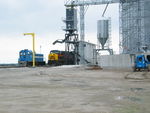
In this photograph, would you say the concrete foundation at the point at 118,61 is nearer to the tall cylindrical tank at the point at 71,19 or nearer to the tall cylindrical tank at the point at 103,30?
the tall cylindrical tank at the point at 103,30

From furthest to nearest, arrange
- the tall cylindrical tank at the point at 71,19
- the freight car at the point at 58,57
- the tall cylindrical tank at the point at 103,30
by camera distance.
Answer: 1. the tall cylindrical tank at the point at 71,19
2. the tall cylindrical tank at the point at 103,30
3. the freight car at the point at 58,57

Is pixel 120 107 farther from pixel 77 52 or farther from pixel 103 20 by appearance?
pixel 77 52

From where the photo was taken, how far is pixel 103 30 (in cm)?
5488

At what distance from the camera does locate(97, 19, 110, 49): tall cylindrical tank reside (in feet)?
179

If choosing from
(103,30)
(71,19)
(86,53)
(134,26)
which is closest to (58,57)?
(86,53)

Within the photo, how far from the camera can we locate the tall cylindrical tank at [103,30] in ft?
179

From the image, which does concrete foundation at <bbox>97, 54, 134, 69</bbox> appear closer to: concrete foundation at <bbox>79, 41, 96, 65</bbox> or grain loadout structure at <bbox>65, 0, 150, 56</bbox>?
grain loadout structure at <bbox>65, 0, 150, 56</bbox>

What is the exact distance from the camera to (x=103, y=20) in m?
55.2

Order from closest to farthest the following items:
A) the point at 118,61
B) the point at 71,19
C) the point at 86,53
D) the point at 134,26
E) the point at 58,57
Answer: the point at 118,61 → the point at 134,26 → the point at 58,57 → the point at 71,19 → the point at 86,53

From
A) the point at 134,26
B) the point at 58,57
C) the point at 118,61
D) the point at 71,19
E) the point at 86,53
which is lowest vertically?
the point at 118,61

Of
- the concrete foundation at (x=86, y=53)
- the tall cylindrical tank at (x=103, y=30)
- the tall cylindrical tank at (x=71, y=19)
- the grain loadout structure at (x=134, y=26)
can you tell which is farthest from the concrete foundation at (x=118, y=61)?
the tall cylindrical tank at (x=71, y=19)

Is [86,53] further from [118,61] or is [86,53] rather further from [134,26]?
[118,61]

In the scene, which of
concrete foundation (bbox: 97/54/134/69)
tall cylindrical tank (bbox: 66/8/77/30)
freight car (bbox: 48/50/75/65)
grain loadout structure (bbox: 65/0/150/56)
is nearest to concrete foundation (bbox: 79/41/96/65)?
freight car (bbox: 48/50/75/65)

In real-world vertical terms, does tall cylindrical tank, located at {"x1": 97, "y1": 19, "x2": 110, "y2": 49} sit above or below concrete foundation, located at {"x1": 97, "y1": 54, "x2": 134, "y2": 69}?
above
